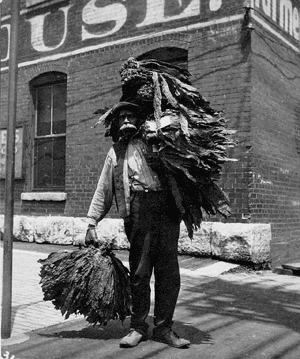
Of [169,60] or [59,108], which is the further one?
[59,108]

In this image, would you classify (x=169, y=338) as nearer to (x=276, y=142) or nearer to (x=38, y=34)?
(x=276, y=142)

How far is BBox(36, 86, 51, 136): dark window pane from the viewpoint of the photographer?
33.7ft

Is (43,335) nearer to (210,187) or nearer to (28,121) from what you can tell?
(210,187)

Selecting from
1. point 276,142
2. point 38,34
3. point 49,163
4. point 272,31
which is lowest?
point 49,163

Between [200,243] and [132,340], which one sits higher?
[200,243]

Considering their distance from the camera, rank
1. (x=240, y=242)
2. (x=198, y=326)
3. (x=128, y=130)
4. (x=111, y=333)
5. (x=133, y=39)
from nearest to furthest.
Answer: (x=128, y=130) → (x=111, y=333) → (x=198, y=326) → (x=240, y=242) → (x=133, y=39)

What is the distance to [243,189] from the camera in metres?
7.67

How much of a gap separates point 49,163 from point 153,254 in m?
6.56

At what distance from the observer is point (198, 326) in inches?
177

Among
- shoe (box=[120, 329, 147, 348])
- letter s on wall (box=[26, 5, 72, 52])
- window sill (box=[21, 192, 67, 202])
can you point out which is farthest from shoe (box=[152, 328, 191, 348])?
letter s on wall (box=[26, 5, 72, 52])

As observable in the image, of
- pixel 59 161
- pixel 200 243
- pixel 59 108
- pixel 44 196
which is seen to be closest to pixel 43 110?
pixel 59 108

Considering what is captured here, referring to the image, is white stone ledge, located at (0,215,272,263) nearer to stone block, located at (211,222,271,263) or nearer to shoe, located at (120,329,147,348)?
stone block, located at (211,222,271,263)

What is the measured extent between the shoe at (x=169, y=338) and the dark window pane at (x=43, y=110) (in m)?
6.97

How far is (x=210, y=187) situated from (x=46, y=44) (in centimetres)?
730
